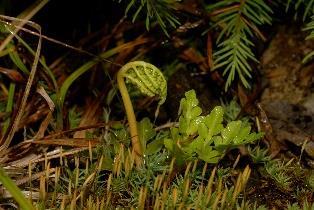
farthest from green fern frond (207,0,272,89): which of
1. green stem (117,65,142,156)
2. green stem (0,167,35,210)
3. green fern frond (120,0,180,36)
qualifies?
green stem (0,167,35,210)

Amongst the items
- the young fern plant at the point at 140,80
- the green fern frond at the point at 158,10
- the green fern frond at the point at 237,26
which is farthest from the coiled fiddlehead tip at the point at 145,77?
the green fern frond at the point at 237,26

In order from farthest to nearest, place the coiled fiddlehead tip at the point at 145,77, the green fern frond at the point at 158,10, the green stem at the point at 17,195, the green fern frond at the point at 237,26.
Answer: the green fern frond at the point at 237,26 → the green fern frond at the point at 158,10 → the coiled fiddlehead tip at the point at 145,77 → the green stem at the point at 17,195

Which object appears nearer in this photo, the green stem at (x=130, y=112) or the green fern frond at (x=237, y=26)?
the green stem at (x=130, y=112)

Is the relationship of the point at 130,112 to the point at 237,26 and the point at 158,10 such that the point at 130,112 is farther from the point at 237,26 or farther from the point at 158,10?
the point at 237,26

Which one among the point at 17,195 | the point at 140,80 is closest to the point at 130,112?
the point at 140,80

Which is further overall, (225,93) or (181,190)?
(225,93)

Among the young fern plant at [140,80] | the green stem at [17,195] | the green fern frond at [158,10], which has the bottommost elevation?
the green stem at [17,195]

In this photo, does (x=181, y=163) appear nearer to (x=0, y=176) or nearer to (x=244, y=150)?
(x=244, y=150)

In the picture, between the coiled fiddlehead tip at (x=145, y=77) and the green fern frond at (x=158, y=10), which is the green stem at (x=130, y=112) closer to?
the coiled fiddlehead tip at (x=145, y=77)

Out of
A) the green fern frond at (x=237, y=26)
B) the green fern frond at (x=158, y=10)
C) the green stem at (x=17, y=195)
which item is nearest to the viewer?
the green stem at (x=17, y=195)

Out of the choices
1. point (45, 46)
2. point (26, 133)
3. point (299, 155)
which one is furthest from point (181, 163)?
point (45, 46)

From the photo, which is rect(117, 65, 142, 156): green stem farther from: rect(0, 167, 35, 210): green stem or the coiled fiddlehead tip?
rect(0, 167, 35, 210): green stem
